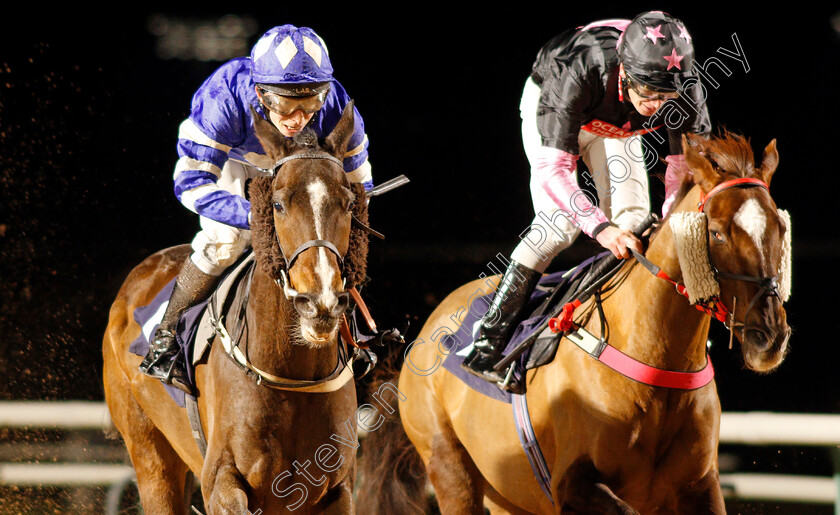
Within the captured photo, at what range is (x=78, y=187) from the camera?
482 cm

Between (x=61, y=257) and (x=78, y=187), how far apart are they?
42 cm

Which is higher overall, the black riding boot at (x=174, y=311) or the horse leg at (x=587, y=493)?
the black riding boot at (x=174, y=311)

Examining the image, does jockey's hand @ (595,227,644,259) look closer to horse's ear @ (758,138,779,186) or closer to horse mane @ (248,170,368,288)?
horse's ear @ (758,138,779,186)

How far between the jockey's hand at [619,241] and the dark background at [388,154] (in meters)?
2.24

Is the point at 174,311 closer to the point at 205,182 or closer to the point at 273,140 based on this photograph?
the point at 205,182

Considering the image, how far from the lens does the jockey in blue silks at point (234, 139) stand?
2.58 m

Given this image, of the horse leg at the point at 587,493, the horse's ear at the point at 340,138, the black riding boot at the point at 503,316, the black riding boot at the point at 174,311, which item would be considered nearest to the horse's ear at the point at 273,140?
the horse's ear at the point at 340,138

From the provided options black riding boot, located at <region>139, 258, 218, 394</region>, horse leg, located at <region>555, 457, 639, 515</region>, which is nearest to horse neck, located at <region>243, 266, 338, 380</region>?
black riding boot, located at <region>139, 258, 218, 394</region>

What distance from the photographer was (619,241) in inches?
104

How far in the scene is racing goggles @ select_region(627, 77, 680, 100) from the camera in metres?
2.73

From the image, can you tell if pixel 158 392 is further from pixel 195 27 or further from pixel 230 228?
pixel 195 27

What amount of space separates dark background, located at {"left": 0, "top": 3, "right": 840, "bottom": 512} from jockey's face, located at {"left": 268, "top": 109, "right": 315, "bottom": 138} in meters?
2.24

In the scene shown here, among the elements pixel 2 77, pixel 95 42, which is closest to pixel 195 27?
pixel 95 42

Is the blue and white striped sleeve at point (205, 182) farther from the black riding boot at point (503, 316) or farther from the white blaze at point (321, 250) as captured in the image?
the black riding boot at point (503, 316)
